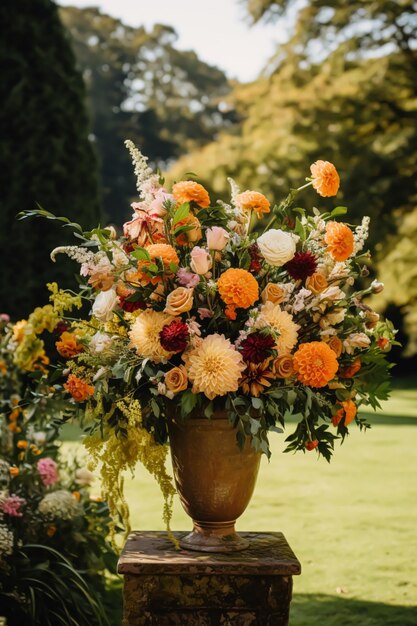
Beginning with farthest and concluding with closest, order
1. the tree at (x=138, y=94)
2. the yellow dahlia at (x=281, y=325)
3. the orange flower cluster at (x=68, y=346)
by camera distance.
Result: 1. the tree at (x=138, y=94)
2. the orange flower cluster at (x=68, y=346)
3. the yellow dahlia at (x=281, y=325)

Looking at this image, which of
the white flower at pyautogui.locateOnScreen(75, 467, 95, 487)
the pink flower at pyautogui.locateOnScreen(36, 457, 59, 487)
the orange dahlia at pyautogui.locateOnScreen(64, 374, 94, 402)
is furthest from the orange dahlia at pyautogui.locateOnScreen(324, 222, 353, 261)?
the white flower at pyautogui.locateOnScreen(75, 467, 95, 487)

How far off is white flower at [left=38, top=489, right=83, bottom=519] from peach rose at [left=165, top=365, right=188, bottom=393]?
5.19 ft

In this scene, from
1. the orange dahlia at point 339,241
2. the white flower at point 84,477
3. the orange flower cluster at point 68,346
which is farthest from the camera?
the white flower at point 84,477

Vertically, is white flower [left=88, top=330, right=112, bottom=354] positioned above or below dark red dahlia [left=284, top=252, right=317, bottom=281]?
below

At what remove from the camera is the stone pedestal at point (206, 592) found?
2.58 metres

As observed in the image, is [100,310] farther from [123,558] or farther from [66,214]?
[66,214]

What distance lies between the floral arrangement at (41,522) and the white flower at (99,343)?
0.58m

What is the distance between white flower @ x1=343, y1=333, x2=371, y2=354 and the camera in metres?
2.66

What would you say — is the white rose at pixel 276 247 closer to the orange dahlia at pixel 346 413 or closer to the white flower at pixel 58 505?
the orange dahlia at pixel 346 413

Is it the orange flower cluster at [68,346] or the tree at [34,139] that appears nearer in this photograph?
the orange flower cluster at [68,346]

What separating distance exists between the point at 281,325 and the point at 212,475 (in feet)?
1.63

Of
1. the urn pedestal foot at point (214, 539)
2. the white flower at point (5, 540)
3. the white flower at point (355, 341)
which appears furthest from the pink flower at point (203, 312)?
the white flower at point (5, 540)

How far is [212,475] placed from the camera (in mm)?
2646

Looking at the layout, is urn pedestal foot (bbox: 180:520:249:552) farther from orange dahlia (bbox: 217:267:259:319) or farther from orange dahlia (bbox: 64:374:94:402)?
orange dahlia (bbox: 217:267:259:319)
